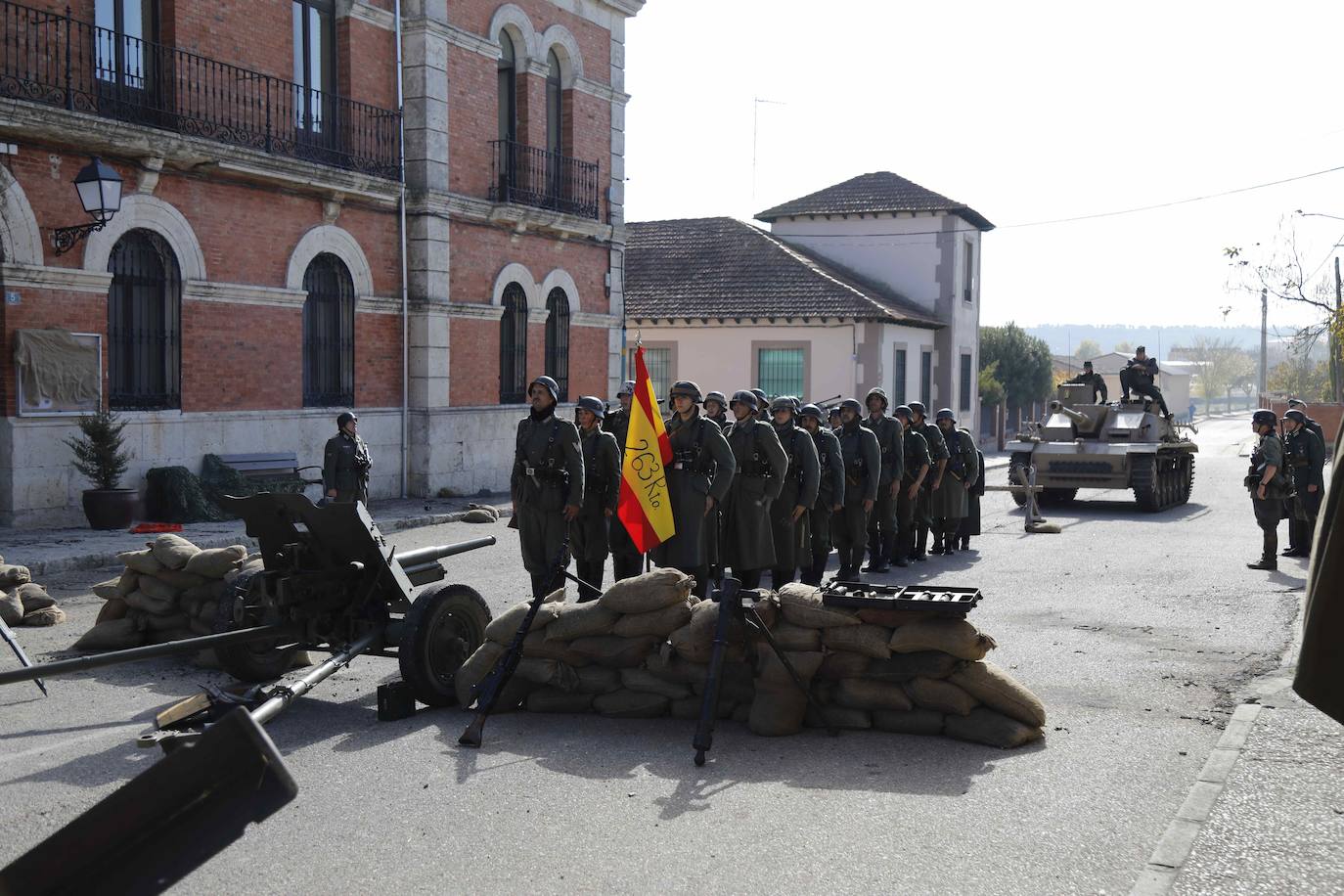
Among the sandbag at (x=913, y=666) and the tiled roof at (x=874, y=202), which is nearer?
the sandbag at (x=913, y=666)

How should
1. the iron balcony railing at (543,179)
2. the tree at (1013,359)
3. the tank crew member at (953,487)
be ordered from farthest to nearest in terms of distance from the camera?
1. the tree at (1013,359)
2. the iron balcony railing at (543,179)
3. the tank crew member at (953,487)

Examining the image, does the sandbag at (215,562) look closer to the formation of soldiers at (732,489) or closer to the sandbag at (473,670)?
the formation of soldiers at (732,489)

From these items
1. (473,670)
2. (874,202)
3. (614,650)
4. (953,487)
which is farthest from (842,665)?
(874,202)

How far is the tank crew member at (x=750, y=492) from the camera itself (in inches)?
432

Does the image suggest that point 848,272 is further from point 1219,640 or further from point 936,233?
point 1219,640

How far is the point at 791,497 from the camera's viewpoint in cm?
1161

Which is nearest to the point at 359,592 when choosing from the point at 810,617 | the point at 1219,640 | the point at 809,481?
the point at 810,617

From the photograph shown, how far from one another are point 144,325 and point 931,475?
999 cm

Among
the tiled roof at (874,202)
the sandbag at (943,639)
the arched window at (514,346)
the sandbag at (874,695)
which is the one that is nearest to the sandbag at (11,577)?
the sandbag at (874,695)

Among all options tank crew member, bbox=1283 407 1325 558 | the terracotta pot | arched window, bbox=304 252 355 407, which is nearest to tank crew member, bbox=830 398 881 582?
tank crew member, bbox=1283 407 1325 558

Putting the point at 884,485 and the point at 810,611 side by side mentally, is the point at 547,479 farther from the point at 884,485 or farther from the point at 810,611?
the point at 884,485

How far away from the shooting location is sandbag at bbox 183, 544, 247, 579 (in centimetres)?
866

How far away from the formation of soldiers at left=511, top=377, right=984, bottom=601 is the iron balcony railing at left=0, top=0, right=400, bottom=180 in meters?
7.19

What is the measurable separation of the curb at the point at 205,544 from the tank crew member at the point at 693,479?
3.38m
